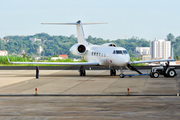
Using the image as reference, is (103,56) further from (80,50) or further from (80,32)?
(80,32)

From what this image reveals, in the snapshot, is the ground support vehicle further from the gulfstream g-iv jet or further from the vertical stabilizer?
the vertical stabilizer

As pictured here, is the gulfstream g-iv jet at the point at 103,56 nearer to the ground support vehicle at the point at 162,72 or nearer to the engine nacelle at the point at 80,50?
the engine nacelle at the point at 80,50

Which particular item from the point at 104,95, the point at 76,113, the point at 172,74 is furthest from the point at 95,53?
the point at 76,113

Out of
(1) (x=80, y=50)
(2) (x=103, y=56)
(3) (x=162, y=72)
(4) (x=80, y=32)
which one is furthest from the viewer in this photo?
(4) (x=80, y=32)

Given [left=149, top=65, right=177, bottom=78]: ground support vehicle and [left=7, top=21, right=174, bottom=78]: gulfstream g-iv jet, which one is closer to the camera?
[left=149, top=65, right=177, bottom=78]: ground support vehicle

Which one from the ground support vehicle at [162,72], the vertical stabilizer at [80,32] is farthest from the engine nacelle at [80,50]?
the ground support vehicle at [162,72]

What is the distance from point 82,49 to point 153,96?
74.9ft

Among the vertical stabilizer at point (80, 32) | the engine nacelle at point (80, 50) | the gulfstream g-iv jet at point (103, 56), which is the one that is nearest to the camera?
the gulfstream g-iv jet at point (103, 56)

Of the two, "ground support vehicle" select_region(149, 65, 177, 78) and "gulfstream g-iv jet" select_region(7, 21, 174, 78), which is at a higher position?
"gulfstream g-iv jet" select_region(7, 21, 174, 78)

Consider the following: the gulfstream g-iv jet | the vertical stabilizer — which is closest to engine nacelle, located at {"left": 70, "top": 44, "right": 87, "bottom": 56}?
the gulfstream g-iv jet

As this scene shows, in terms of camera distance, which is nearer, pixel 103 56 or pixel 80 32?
pixel 103 56

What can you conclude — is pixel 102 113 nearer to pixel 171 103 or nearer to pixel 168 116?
pixel 168 116

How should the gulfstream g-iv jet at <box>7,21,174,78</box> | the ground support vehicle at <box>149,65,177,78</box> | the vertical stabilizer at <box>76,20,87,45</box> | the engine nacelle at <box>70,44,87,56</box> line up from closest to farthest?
the ground support vehicle at <box>149,65,177,78</box>, the gulfstream g-iv jet at <box>7,21,174,78</box>, the engine nacelle at <box>70,44,87,56</box>, the vertical stabilizer at <box>76,20,87,45</box>

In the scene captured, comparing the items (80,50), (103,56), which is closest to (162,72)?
(103,56)
